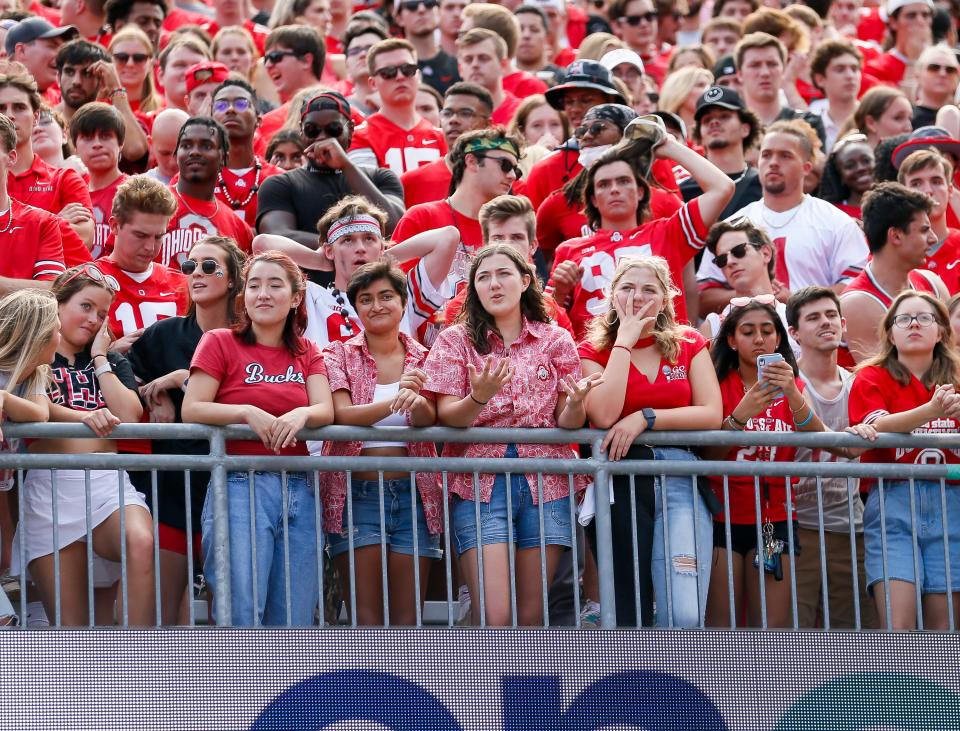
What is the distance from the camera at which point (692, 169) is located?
8.19 meters

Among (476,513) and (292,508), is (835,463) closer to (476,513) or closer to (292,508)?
(476,513)

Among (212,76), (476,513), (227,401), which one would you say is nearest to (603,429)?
(476,513)

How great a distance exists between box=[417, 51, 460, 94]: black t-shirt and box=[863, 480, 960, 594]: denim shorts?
Result: 718cm

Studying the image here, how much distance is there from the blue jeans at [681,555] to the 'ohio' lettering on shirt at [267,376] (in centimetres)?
161

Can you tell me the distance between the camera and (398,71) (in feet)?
35.4

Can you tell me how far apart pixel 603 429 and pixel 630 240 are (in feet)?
5.59

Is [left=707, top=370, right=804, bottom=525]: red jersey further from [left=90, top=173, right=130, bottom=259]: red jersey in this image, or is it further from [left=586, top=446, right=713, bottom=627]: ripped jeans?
[left=90, top=173, right=130, bottom=259]: red jersey

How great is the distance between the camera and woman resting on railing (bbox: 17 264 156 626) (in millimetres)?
6645

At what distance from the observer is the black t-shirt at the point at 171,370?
709 centimetres

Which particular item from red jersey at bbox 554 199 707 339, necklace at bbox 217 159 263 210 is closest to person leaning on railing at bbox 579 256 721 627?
red jersey at bbox 554 199 707 339

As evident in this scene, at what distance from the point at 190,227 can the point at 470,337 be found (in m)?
2.37

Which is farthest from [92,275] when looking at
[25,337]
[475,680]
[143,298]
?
[475,680]

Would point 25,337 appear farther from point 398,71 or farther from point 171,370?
point 398,71

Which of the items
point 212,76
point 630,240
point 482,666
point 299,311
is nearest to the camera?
point 482,666
